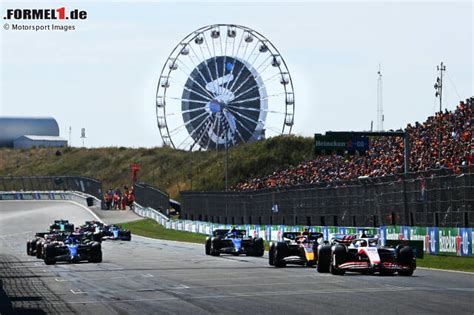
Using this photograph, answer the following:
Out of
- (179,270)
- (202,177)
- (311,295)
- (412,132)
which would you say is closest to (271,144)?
(202,177)

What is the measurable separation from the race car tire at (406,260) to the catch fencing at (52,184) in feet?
284

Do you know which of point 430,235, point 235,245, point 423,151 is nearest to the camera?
point 430,235

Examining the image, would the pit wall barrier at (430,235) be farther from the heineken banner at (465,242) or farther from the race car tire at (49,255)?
the race car tire at (49,255)

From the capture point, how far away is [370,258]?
29.4 metres

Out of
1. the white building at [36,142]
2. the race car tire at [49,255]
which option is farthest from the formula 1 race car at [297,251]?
the white building at [36,142]

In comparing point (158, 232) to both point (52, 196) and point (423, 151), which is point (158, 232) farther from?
point (52, 196)

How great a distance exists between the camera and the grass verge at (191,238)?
34812 mm

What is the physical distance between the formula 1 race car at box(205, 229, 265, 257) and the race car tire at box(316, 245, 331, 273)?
13860 millimetres

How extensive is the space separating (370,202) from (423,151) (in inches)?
301

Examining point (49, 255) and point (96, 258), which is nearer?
point (49, 255)

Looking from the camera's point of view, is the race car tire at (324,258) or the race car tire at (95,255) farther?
the race car tire at (95,255)

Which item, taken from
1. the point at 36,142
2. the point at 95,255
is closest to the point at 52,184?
the point at 36,142

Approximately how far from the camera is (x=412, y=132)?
5978 centimetres

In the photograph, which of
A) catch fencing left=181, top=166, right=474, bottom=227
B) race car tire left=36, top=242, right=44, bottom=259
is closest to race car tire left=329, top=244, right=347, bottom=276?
catch fencing left=181, top=166, right=474, bottom=227
